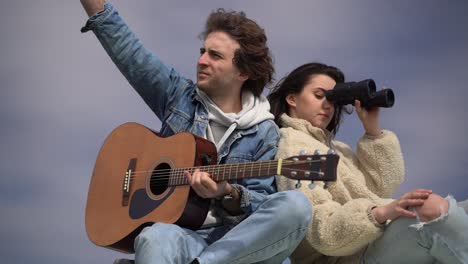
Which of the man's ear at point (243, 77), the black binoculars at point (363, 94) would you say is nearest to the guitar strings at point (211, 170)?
the man's ear at point (243, 77)

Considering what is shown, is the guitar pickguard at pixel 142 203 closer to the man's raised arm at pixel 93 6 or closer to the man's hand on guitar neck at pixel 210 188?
the man's hand on guitar neck at pixel 210 188

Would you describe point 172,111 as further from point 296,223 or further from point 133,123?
point 296,223

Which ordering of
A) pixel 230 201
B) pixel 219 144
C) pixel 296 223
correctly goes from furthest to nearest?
pixel 219 144, pixel 230 201, pixel 296 223

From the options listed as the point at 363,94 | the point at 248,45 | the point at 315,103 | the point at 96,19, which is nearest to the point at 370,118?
the point at 363,94

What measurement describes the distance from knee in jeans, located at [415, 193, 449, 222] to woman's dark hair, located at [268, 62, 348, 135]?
106 cm

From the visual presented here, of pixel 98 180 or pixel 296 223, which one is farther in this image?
pixel 98 180

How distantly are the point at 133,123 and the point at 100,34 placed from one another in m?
0.47

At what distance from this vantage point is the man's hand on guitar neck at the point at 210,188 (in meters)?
2.70

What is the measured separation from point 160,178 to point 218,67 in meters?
0.67

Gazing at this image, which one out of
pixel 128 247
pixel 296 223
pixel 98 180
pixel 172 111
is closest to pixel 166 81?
pixel 172 111

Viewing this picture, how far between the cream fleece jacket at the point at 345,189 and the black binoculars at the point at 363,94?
192 millimetres

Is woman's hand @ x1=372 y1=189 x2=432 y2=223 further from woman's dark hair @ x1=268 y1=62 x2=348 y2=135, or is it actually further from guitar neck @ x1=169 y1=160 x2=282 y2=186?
woman's dark hair @ x1=268 y1=62 x2=348 y2=135

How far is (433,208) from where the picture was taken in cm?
258

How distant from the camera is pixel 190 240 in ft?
9.00
